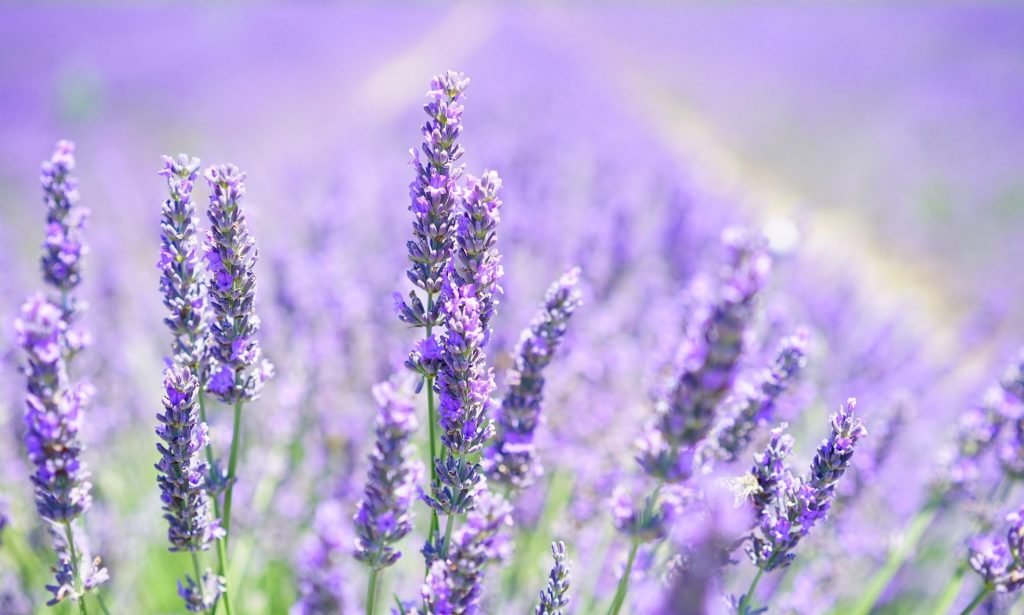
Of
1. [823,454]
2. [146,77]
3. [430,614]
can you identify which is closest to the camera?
[430,614]

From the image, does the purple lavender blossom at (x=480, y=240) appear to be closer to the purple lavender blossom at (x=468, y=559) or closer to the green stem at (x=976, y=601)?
the purple lavender blossom at (x=468, y=559)

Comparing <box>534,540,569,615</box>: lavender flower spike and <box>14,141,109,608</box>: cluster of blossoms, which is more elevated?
<box>14,141,109,608</box>: cluster of blossoms

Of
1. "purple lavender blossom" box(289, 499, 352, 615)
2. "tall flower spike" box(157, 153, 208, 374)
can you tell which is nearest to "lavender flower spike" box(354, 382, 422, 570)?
"purple lavender blossom" box(289, 499, 352, 615)

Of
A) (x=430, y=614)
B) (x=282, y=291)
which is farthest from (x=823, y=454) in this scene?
(x=282, y=291)

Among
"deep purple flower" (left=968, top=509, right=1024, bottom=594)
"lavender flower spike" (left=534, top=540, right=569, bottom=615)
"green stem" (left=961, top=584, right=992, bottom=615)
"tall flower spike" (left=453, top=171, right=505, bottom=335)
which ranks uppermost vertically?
"tall flower spike" (left=453, top=171, right=505, bottom=335)

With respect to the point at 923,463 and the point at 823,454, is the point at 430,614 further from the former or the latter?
the point at 923,463

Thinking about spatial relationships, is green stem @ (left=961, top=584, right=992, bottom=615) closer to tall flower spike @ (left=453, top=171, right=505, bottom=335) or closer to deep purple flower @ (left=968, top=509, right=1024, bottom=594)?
deep purple flower @ (left=968, top=509, right=1024, bottom=594)

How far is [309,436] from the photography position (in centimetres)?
354

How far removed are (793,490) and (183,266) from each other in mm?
1421

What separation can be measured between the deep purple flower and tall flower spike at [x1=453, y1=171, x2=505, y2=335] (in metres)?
1.28

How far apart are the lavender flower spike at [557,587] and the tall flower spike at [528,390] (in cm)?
30

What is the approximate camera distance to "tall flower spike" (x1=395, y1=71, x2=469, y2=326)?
1.43m

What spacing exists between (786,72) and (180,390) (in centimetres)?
2665

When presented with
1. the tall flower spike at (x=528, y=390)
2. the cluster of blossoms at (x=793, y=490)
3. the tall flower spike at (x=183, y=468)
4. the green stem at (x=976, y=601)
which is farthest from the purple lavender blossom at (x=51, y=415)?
the green stem at (x=976, y=601)
